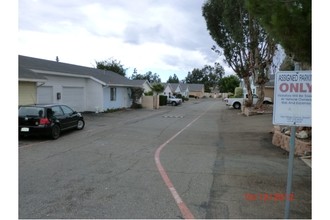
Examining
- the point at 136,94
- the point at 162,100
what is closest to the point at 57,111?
the point at 136,94

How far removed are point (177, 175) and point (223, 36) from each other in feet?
83.6

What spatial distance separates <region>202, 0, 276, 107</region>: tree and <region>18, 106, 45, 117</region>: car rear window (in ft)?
60.2

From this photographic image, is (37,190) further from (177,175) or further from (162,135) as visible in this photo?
(162,135)

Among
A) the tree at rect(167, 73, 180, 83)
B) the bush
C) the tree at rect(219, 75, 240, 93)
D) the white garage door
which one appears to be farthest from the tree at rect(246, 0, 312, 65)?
the tree at rect(167, 73, 180, 83)

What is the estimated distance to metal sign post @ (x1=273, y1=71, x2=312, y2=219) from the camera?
175 inches

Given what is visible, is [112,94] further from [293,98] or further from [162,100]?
[293,98]

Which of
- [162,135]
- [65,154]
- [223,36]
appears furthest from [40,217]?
[223,36]

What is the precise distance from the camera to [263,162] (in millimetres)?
9062

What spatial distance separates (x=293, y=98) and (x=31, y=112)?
11193 millimetres

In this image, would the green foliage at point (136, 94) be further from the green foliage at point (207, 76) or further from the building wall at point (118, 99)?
the green foliage at point (207, 76)

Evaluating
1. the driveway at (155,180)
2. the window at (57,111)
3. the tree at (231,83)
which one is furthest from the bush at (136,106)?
the tree at (231,83)
